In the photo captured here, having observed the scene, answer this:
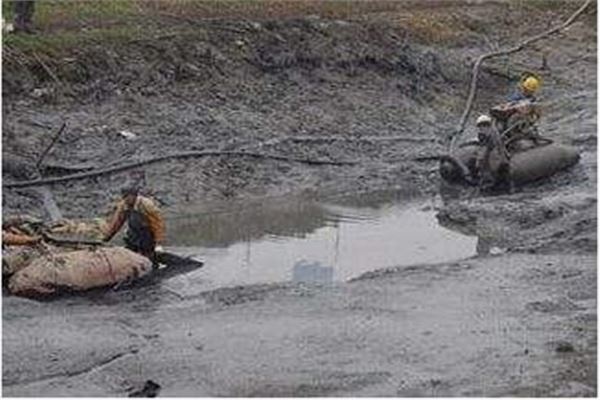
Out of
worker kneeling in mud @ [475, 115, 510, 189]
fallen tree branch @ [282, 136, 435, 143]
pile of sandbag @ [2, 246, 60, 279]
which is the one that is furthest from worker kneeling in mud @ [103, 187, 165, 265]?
fallen tree branch @ [282, 136, 435, 143]

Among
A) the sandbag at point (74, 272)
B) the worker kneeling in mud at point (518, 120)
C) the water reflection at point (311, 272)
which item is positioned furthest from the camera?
the worker kneeling in mud at point (518, 120)

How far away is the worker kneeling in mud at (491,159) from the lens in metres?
18.4

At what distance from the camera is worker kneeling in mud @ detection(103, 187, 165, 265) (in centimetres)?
1377

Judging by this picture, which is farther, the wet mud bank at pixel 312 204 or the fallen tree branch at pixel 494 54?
the fallen tree branch at pixel 494 54

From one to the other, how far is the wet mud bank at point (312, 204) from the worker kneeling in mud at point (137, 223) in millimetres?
540

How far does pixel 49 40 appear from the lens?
21.3m

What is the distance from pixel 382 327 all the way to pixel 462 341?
84cm

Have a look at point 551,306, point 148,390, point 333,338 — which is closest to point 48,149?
point 333,338

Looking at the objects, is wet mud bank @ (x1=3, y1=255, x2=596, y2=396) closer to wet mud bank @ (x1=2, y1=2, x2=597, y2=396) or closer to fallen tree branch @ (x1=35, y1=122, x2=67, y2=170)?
wet mud bank @ (x1=2, y1=2, x2=597, y2=396)

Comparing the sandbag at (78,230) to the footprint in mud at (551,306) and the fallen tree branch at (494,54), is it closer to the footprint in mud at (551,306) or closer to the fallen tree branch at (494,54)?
the footprint in mud at (551,306)

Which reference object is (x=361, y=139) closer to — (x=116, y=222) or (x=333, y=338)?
(x=116, y=222)

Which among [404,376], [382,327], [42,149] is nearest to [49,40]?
[42,149]

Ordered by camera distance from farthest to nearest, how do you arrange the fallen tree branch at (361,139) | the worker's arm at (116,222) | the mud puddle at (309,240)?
the fallen tree branch at (361,139) < the mud puddle at (309,240) < the worker's arm at (116,222)

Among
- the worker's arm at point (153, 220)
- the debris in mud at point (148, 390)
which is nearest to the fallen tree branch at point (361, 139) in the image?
the worker's arm at point (153, 220)
